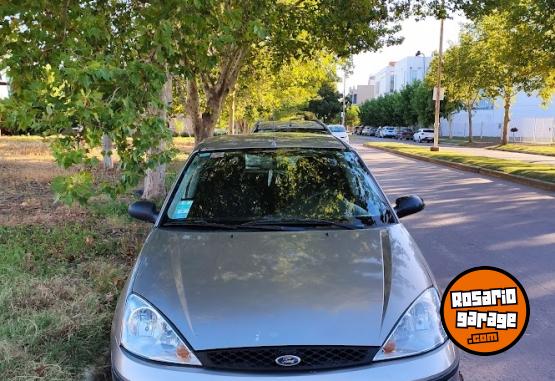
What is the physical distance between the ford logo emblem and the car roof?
224 centimetres

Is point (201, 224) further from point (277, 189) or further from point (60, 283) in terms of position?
point (60, 283)

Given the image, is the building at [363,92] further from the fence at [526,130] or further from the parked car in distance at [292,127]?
the parked car in distance at [292,127]

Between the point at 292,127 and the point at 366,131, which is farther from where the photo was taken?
the point at 366,131

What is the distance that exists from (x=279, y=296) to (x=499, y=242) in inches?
241

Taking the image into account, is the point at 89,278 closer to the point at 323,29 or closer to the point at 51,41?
the point at 51,41

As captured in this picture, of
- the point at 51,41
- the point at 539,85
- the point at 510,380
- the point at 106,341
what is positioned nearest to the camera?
the point at 510,380

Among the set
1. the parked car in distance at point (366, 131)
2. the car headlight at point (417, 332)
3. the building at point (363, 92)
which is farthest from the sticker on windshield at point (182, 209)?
the building at point (363, 92)

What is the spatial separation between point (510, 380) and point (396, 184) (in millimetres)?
11812

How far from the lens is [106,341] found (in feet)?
14.0

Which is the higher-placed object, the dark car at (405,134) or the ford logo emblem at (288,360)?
the ford logo emblem at (288,360)

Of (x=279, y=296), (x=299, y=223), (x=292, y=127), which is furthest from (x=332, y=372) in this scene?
(x=292, y=127)

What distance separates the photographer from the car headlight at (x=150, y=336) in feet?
8.79

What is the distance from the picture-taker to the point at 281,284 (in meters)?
2.95

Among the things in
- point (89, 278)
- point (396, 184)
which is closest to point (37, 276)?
point (89, 278)
